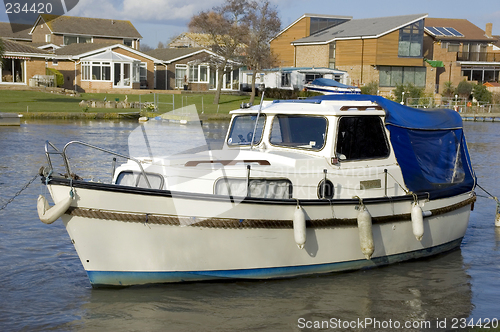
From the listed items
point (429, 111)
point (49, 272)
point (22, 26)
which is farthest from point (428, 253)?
point (22, 26)

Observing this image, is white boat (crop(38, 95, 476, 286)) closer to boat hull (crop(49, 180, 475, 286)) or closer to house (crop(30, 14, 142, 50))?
boat hull (crop(49, 180, 475, 286))

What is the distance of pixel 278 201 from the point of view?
8.55 m

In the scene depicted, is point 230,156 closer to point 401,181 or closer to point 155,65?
point 401,181

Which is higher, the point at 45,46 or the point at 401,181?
the point at 45,46

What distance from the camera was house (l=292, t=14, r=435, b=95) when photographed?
56938 millimetres

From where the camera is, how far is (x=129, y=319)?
797 centimetres

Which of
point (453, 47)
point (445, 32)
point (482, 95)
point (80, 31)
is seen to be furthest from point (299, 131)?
point (445, 32)

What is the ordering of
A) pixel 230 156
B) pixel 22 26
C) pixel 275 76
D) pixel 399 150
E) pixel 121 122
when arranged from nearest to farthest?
pixel 230 156
pixel 399 150
pixel 121 122
pixel 275 76
pixel 22 26

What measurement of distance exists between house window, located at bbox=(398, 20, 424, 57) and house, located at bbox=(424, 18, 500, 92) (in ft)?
12.0

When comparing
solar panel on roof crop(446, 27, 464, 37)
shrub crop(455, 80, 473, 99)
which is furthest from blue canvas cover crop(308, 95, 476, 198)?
solar panel on roof crop(446, 27, 464, 37)

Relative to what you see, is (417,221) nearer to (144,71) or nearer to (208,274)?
(208,274)

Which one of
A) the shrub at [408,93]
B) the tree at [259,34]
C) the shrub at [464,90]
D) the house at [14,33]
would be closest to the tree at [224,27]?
the tree at [259,34]

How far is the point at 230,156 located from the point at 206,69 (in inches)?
2055

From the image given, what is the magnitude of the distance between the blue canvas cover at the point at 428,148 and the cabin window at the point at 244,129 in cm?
108
